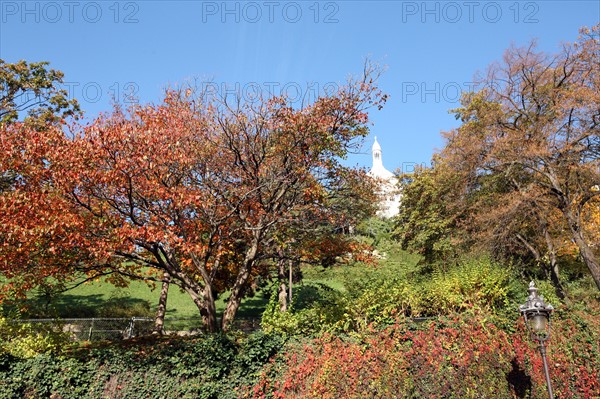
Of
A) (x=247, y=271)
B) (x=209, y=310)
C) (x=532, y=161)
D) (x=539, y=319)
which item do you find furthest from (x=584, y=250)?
(x=209, y=310)

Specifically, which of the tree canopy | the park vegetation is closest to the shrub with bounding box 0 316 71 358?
the park vegetation

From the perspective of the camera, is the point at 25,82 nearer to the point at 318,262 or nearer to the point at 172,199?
the point at 172,199

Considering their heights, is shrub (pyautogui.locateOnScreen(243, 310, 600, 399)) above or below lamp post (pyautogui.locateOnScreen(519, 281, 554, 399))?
below

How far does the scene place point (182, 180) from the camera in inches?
525

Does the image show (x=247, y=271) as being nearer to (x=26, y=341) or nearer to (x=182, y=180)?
(x=182, y=180)

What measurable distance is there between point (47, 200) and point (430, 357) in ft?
30.4

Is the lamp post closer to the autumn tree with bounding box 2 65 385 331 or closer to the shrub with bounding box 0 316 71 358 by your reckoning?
the autumn tree with bounding box 2 65 385 331

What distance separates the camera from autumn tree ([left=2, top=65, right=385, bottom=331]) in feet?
33.7

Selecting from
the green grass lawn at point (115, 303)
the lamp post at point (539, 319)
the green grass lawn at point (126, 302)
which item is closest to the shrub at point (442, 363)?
the lamp post at point (539, 319)

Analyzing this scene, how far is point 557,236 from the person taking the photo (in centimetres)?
2106

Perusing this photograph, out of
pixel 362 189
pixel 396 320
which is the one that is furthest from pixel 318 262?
pixel 396 320

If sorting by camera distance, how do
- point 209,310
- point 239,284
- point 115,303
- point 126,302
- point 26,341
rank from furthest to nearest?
1. point 126,302
2. point 115,303
3. point 239,284
4. point 209,310
5. point 26,341

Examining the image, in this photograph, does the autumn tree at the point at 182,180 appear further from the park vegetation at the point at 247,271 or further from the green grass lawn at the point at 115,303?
the green grass lawn at the point at 115,303

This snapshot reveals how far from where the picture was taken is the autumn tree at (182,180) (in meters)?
10.3
